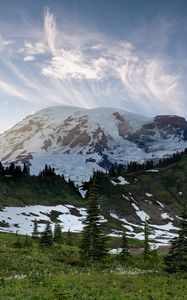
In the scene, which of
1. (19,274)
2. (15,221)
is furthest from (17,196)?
(19,274)

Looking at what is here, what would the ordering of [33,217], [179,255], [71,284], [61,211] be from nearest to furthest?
1. [71,284]
2. [179,255]
3. [33,217]
4. [61,211]

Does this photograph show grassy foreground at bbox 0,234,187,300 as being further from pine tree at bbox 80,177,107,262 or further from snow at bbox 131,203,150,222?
snow at bbox 131,203,150,222

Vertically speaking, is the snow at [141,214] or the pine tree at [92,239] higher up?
the pine tree at [92,239]

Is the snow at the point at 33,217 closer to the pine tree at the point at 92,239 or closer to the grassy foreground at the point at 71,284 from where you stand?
the pine tree at the point at 92,239

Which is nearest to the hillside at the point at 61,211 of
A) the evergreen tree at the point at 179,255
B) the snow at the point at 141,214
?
the snow at the point at 141,214

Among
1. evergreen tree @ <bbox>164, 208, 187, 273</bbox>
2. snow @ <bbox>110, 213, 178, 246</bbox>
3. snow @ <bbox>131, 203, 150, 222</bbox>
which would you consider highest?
evergreen tree @ <bbox>164, 208, 187, 273</bbox>

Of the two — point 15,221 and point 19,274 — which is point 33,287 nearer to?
point 19,274

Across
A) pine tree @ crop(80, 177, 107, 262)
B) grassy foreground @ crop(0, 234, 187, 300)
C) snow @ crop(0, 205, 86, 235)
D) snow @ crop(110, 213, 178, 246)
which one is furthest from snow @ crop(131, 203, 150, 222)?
grassy foreground @ crop(0, 234, 187, 300)

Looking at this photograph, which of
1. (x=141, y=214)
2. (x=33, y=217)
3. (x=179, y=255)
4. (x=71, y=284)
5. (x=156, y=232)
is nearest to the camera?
(x=71, y=284)

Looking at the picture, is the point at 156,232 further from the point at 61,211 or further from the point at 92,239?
the point at 92,239

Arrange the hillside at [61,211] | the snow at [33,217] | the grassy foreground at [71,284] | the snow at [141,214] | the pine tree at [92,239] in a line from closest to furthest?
1. the grassy foreground at [71,284]
2. the pine tree at [92,239]
3. the snow at [33,217]
4. the hillside at [61,211]
5. the snow at [141,214]

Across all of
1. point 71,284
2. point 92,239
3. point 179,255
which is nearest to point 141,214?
point 92,239

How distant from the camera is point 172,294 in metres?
21.8

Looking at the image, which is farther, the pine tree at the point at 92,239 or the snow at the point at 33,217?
the snow at the point at 33,217
